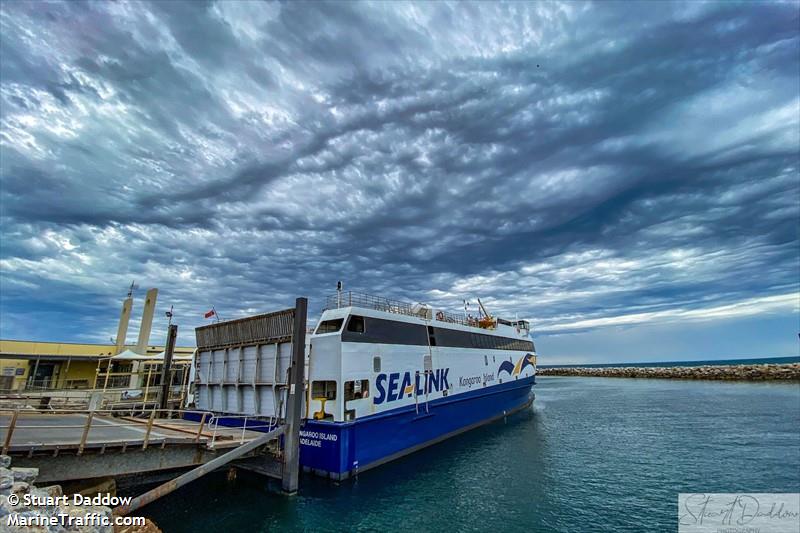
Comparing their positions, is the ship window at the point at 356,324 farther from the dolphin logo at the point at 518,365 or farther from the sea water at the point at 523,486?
the dolphin logo at the point at 518,365

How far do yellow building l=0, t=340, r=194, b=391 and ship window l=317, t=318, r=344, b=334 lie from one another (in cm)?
2474

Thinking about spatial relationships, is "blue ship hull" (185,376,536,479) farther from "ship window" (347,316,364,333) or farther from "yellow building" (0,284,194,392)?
"yellow building" (0,284,194,392)

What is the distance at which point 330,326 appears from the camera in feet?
53.5

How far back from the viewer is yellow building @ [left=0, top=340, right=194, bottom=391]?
31.1 m

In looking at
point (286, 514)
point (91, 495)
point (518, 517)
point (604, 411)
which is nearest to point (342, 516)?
point (286, 514)

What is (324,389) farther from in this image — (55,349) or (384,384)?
(55,349)

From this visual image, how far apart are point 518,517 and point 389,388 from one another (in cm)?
701

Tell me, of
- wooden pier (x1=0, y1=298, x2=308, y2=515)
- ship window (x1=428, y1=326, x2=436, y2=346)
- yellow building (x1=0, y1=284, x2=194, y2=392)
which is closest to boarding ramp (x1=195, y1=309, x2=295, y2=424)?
wooden pier (x1=0, y1=298, x2=308, y2=515)

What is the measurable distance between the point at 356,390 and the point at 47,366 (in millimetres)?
35674

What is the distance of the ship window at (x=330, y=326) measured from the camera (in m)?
15.9

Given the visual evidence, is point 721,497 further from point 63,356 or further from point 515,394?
point 63,356

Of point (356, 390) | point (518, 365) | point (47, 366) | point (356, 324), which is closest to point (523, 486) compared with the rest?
point (356, 390)

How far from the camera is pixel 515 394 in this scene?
102 feet

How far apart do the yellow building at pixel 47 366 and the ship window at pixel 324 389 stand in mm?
24927
